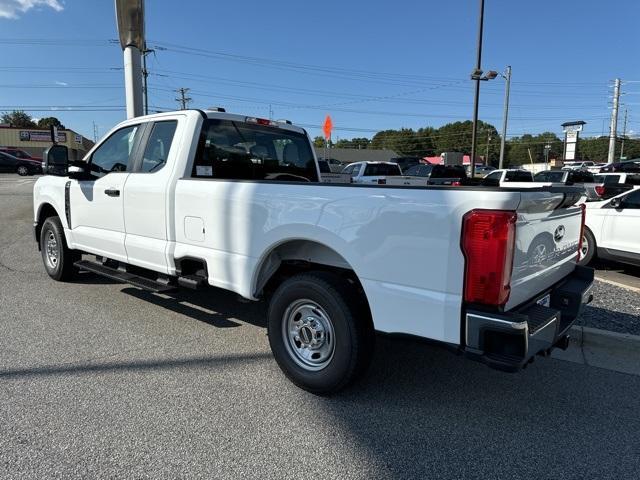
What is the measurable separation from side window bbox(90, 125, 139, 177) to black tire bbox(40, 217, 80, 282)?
46.8 inches

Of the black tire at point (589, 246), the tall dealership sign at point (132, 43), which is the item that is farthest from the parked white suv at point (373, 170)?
the black tire at point (589, 246)

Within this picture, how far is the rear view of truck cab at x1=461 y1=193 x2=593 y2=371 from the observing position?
267 centimetres

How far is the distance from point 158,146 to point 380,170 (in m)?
16.2

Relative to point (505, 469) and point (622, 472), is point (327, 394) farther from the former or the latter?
point (622, 472)

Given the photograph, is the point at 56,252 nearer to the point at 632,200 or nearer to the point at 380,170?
the point at 632,200

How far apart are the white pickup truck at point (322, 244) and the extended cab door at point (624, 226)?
4442 millimetres

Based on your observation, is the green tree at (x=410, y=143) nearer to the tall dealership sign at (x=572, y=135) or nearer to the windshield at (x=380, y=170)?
the tall dealership sign at (x=572, y=135)

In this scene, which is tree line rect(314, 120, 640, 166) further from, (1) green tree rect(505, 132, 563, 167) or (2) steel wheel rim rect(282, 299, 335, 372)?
(2) steel wheel rim rect(282, 299, 335, 372)

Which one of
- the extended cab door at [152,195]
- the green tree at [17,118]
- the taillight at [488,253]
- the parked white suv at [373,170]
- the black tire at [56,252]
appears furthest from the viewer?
the green tree at [17,118]

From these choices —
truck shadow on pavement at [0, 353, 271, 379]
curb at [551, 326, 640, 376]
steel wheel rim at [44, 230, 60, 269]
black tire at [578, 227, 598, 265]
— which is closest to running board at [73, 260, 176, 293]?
truck shadow on pavement at [0, 353, 271, 379]

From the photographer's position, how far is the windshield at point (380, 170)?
20.2 meters

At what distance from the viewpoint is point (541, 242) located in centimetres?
316

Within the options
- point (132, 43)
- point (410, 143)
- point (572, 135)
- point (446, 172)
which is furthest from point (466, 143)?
point (132, 43)

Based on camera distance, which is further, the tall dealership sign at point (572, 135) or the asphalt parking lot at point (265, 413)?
the tall dealership sign at point (572, 135)
